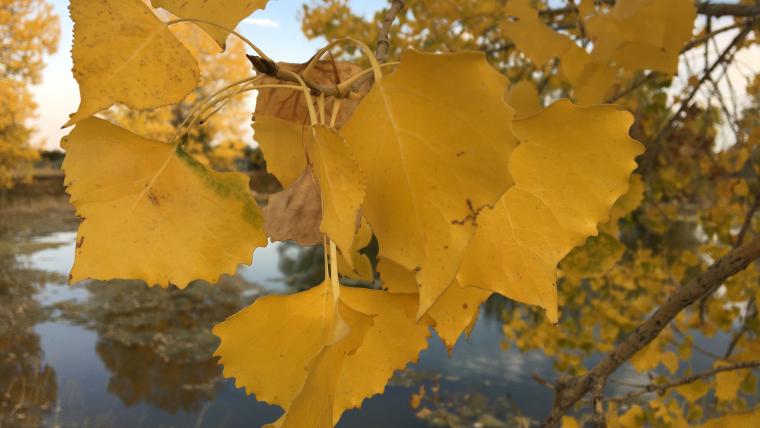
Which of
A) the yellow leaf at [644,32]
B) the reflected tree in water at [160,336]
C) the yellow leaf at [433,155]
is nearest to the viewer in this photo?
the yellow leaf at [433,155]

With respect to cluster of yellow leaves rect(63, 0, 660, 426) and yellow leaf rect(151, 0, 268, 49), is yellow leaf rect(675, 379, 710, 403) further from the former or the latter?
yellow leaf rect(151, 0, 268, 49)

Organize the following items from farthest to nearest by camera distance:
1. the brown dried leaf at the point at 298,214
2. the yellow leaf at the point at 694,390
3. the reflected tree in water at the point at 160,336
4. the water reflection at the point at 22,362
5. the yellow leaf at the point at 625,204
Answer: the reflected tree in water at the point at 160,336
the water reflection at the point at 22,362
the yellow leaf at the point at 694,390
the yellow leaf at the point at 625,204
the brown dried leaf at the point at 298,214

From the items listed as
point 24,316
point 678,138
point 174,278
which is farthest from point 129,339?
point 174,278

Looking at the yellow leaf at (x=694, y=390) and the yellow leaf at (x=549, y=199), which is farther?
the yellow leaf at (x=694, y=390)

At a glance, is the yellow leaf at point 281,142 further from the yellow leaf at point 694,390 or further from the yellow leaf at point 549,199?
the yellow leaf at point 694,390

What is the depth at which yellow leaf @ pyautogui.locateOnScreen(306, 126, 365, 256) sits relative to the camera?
18 centimetres

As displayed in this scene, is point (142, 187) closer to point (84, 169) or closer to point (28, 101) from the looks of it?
point (84, 169)

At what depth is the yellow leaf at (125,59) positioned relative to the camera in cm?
21

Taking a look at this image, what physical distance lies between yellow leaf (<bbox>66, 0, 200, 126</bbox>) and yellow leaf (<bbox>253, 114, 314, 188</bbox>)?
0.10 metres

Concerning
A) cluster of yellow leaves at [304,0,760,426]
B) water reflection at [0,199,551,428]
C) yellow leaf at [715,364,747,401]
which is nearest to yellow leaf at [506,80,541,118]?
cluster of yellow leaves at [304,0,760,426]

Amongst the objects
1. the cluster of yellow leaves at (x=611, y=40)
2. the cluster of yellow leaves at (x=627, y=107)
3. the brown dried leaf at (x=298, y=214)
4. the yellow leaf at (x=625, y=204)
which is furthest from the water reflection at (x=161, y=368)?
the brown dried leaf at (x=298, y=214)

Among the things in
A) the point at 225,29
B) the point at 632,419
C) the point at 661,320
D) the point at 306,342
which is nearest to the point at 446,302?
the point at 306,342

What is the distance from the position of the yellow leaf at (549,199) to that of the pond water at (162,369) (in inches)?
99.4

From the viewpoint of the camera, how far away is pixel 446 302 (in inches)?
9.0
